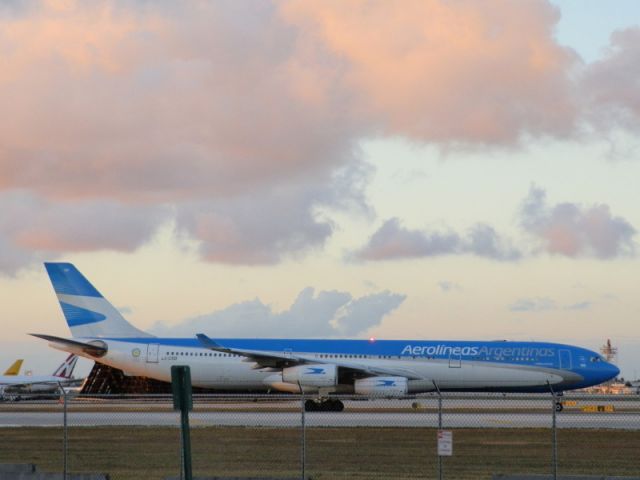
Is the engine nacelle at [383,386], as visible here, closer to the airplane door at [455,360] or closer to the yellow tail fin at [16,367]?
the airplane door at [455,360]

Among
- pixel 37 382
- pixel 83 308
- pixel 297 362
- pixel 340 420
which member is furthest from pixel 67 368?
pixel 340 420

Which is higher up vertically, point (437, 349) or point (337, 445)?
point (437, 349)

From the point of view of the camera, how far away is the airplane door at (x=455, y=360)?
150 ft

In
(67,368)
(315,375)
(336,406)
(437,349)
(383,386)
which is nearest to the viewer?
(336,406)

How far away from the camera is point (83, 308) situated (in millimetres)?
51812

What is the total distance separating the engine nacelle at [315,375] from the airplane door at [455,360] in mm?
4625

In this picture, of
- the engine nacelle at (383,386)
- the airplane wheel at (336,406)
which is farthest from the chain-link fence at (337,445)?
the engine nacelle at (383,386)

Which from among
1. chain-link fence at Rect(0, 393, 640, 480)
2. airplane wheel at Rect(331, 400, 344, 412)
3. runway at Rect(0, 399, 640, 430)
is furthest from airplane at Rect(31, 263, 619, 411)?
chain-link fence at Rect(0, 393, 640, 480)

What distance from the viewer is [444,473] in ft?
69.5

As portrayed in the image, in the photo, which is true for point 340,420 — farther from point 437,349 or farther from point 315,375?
point 437,349

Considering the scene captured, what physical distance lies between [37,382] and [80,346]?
94.7 feet

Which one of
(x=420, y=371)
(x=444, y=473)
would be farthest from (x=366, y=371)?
(x=444, y=473)

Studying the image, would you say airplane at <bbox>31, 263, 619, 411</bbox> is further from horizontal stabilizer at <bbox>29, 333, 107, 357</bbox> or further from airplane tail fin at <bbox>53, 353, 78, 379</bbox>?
airplane tail fin at <bbox>53, 353, 78, 379</bbox>

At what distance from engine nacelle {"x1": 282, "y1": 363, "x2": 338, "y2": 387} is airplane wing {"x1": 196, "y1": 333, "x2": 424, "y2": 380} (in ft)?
1.82
